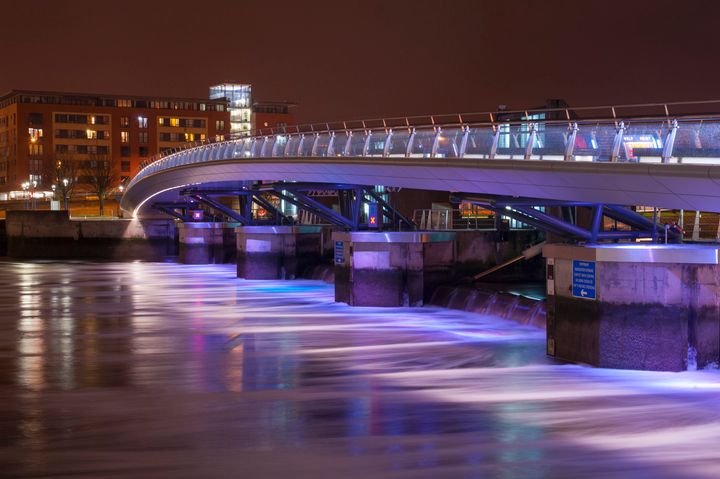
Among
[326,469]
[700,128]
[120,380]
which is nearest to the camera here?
[326,469]

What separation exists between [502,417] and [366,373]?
415cm

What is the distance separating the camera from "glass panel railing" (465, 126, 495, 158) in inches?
776

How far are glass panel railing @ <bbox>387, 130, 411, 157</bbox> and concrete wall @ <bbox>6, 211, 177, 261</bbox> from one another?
3755 cm

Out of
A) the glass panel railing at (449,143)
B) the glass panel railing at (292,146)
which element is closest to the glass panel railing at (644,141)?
the glass panel railing at (449,143)

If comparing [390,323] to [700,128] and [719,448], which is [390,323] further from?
[719,448]

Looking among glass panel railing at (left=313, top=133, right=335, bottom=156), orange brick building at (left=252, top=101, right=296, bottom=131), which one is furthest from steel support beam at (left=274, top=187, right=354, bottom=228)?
orange brick building at (left=252, top=101, right=296, bottom=131)

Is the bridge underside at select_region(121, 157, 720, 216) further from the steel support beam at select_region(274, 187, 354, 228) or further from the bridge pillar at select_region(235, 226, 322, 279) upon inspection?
the bridge pillar at select_region(235, 226, 322, 279)

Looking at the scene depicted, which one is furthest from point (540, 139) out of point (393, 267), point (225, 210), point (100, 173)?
point (100, 173)

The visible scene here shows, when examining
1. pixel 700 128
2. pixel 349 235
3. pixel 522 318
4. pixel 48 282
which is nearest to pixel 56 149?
pixel 48 282

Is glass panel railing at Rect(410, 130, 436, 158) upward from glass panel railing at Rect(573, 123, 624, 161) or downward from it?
upward

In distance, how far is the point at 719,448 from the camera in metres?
11.8

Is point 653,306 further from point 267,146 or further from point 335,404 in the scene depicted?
point 267,146

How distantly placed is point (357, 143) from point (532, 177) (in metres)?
7.99

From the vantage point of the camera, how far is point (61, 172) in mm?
95625
